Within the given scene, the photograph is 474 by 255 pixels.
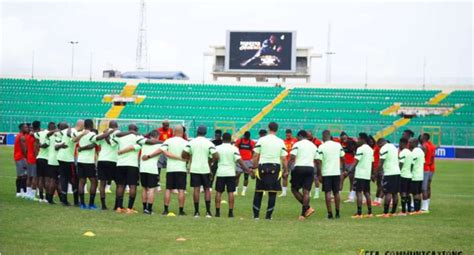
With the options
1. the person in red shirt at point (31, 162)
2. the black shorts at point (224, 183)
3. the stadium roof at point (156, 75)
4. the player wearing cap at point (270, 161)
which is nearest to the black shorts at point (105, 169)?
the black shorts at point (224, 183)

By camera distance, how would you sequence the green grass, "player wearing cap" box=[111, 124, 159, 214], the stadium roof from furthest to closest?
the stadium roof, "player wearing cap" box=[111, 124, 159, 214], the green grass

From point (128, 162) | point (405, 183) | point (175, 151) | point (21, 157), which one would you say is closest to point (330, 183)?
point (405, 183)

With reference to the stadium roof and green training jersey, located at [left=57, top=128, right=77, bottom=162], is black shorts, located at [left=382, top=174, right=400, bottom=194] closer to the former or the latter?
green training jersey, located at [left=57, top=128, right=77, bottom=162]

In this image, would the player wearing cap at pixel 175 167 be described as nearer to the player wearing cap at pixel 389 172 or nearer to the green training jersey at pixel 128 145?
the green training jersey at pixel 128 145

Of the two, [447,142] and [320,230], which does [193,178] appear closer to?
[320,230]

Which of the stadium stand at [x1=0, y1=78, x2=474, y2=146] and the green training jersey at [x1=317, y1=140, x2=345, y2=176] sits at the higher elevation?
the stadium stand at [x1=0, y1=78, x2=474, y2=146]

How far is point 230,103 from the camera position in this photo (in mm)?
68625

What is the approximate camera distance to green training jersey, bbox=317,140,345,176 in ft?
63.9

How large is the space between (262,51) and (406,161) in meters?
48.5

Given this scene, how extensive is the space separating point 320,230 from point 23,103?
55336mm

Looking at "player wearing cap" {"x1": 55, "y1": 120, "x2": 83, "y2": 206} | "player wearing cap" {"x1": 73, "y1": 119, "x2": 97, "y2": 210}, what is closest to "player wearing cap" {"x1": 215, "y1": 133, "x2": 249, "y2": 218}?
"player wearing cap" {"x1": 73, "y1": 119, "x2": 97, "y2": 210}

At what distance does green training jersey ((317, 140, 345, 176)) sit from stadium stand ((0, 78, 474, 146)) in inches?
1669

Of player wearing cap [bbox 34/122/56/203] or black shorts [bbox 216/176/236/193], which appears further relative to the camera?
player wearing cap [bbox 34/122/56/203]

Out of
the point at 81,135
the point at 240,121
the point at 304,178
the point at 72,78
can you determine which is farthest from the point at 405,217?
the point at 72,78
